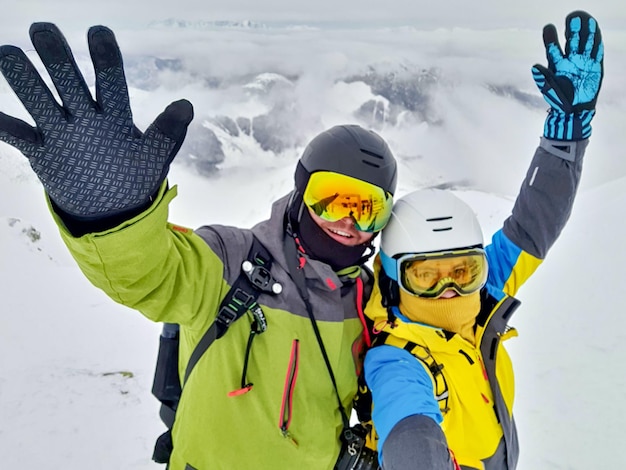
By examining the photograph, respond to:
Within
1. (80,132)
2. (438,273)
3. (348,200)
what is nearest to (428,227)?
(438,273)

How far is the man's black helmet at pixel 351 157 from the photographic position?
2395 mm

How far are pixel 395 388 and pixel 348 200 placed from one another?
881 millimetres

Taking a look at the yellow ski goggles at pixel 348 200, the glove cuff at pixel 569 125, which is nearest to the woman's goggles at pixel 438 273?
the yellow ski goggles at pixel 348 200

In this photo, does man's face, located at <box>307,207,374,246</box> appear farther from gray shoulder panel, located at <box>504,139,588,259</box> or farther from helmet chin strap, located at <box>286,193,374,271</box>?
gray shoulder panel, located at <box>504,139,588,259</box>

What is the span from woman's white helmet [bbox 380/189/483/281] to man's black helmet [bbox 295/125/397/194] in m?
0.17

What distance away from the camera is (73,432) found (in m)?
4.83

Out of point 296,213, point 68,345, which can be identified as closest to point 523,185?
point 296,213

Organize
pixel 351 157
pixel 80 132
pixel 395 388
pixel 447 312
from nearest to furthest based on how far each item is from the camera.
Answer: pixel 80 132, pixel 395 388, pixel 447 312, pixel 351 157

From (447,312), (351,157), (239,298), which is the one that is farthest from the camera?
(351,157)

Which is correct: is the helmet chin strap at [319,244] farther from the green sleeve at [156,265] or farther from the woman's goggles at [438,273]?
the green sleeve at [156,265]

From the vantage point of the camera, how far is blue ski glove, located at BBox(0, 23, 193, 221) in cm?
138

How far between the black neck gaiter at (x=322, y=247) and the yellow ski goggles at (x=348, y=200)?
0.07 m

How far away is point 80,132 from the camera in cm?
142

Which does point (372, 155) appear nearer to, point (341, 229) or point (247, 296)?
point (341, 229)
